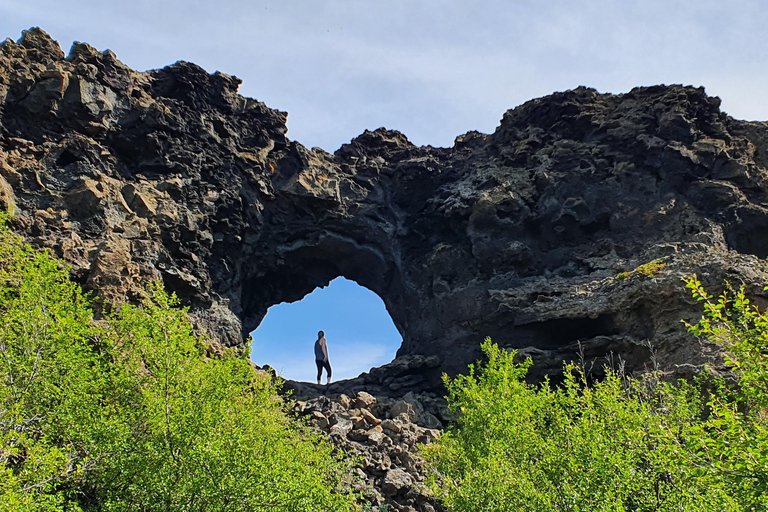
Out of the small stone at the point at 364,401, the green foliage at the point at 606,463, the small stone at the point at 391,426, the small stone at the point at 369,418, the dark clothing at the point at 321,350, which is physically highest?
the dark clothing at the point at 321,350

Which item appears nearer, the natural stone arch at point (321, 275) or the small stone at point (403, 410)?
the small stone at point (403, 410)

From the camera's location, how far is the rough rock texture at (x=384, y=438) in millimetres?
19531

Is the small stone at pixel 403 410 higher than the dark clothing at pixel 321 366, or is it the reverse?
the dark clothing at pixel 321 366

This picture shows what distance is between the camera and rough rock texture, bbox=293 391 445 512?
1953 centimetres

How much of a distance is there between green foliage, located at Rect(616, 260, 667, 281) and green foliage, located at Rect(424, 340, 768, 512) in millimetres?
10248

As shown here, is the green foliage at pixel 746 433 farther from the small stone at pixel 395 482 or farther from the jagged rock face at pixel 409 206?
the jagged rock face at pixel 409 206

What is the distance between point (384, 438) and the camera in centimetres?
2292

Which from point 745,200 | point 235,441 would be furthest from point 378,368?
point 745,200

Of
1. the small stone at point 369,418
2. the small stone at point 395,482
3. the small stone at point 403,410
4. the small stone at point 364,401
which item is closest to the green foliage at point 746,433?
the small stone at point 395,482

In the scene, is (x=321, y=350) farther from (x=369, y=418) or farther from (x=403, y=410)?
(x=369, y=418)

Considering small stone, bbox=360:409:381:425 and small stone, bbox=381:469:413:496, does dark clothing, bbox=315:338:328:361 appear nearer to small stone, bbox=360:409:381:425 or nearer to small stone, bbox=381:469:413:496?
small stone, bbox=360:409:381:425

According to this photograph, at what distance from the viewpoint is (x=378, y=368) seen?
31922 millimetres

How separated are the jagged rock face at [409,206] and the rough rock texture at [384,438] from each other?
5515mm

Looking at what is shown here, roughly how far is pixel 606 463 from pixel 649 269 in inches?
725
